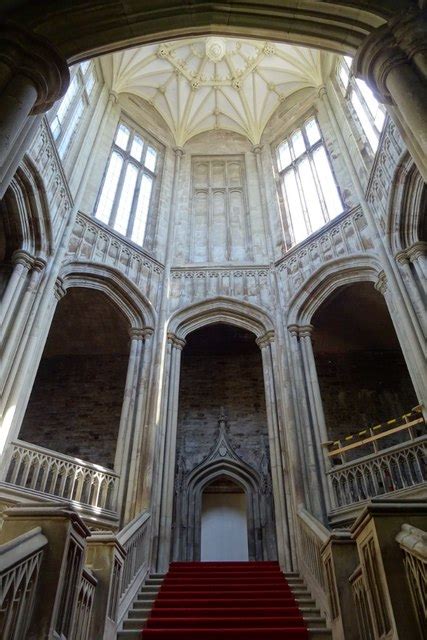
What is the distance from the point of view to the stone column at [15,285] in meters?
7.97

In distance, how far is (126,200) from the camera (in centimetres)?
1327

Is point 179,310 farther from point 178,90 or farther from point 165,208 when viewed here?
point 178,90

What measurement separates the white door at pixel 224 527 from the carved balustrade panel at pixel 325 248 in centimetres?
585

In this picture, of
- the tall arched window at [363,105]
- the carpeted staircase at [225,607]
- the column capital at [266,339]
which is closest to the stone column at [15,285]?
the carpeted staircase at [225,607]

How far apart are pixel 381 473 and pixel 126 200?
971cm

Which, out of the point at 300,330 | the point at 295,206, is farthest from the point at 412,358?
the point at 295,206

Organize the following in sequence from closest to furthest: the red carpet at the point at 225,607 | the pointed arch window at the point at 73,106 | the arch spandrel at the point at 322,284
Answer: the red carpet at the point at 225,607 → the arch spandrel at the point at 322,284 → the pointed arch window at the point at 73,106

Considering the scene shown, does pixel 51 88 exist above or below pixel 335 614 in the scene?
above

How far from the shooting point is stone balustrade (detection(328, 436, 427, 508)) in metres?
7.44

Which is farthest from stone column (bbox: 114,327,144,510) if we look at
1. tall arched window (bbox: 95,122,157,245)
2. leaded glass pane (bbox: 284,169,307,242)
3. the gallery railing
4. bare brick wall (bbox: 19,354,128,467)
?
leaded glass pane (bbox: 284,169,307,242)

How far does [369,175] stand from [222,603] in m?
8.95

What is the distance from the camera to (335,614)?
15.0 feet

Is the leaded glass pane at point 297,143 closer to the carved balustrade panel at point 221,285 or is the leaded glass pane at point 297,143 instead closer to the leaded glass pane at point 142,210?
the carved balustrade panel at point 221,285

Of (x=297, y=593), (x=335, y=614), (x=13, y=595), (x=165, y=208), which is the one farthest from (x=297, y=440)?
(x=165, y=208)
